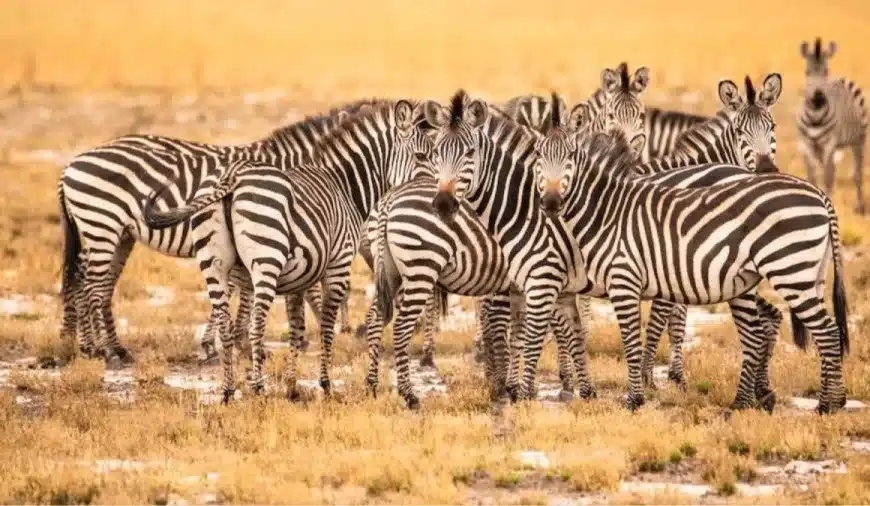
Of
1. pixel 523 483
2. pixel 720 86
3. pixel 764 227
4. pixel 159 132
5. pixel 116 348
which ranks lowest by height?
pixel 523 483

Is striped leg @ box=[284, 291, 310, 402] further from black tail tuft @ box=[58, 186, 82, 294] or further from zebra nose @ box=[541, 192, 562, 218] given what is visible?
black tail tuft @ box=[58, 186, 82, 294]

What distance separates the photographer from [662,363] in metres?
13.2

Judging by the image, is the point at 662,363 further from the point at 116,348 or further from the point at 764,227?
the point at 116,348

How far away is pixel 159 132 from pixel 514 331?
23.6 metres

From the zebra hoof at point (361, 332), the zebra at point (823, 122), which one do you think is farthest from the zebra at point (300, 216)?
the zebra at point (823, 122)

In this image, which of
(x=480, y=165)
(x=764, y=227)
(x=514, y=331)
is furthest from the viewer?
(x=514, y=331)

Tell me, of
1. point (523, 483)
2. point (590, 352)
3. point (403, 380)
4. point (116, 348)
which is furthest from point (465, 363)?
point (523, 483)

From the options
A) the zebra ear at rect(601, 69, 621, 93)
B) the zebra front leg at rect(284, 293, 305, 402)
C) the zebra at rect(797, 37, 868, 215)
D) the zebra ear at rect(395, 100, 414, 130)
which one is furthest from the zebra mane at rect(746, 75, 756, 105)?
the zebra at rect(797, 37, 868, 215)

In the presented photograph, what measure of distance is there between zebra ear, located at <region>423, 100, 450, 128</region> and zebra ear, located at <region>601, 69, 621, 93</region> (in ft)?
15.4

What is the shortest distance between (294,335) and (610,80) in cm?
558

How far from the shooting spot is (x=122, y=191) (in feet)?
42.9

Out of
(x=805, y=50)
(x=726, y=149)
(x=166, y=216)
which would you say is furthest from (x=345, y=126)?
(x=805, y=50)

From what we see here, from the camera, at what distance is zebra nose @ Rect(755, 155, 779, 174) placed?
40.2 feet

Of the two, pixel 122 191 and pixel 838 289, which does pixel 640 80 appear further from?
pixel 122 191
